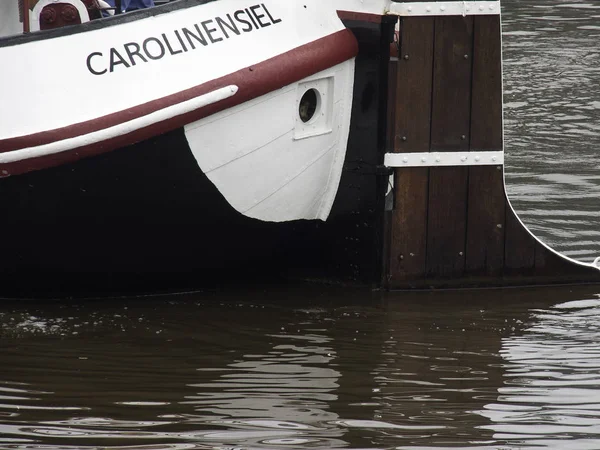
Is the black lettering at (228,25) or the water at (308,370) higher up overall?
the black lettering at (228,25)

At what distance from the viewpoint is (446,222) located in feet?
19.7

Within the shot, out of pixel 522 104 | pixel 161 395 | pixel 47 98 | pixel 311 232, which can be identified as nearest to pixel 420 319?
pixel 311 232

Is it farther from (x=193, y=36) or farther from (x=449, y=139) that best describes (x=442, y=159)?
(x=193, y=36)

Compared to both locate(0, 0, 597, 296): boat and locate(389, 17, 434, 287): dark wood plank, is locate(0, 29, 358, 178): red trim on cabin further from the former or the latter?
locate(389, 17, 434, 287): dark wood plank

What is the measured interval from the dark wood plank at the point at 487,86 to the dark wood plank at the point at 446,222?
0.59ft

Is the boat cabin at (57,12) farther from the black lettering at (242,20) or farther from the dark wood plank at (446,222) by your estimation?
the dark wood plank at (446,222)

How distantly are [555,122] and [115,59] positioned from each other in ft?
17.8

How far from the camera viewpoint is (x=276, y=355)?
16.7 feet

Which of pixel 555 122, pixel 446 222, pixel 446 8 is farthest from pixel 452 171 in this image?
pixel 555 122

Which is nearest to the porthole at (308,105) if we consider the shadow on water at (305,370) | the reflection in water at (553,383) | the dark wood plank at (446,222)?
the dark wood plank at (446,222)

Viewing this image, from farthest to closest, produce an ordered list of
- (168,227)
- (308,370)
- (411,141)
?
(411,141), (168,227), (308,370)

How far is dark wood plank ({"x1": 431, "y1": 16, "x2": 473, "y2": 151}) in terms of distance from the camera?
582 cm

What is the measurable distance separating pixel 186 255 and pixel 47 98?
1012 mm

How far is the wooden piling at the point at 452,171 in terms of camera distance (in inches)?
229
